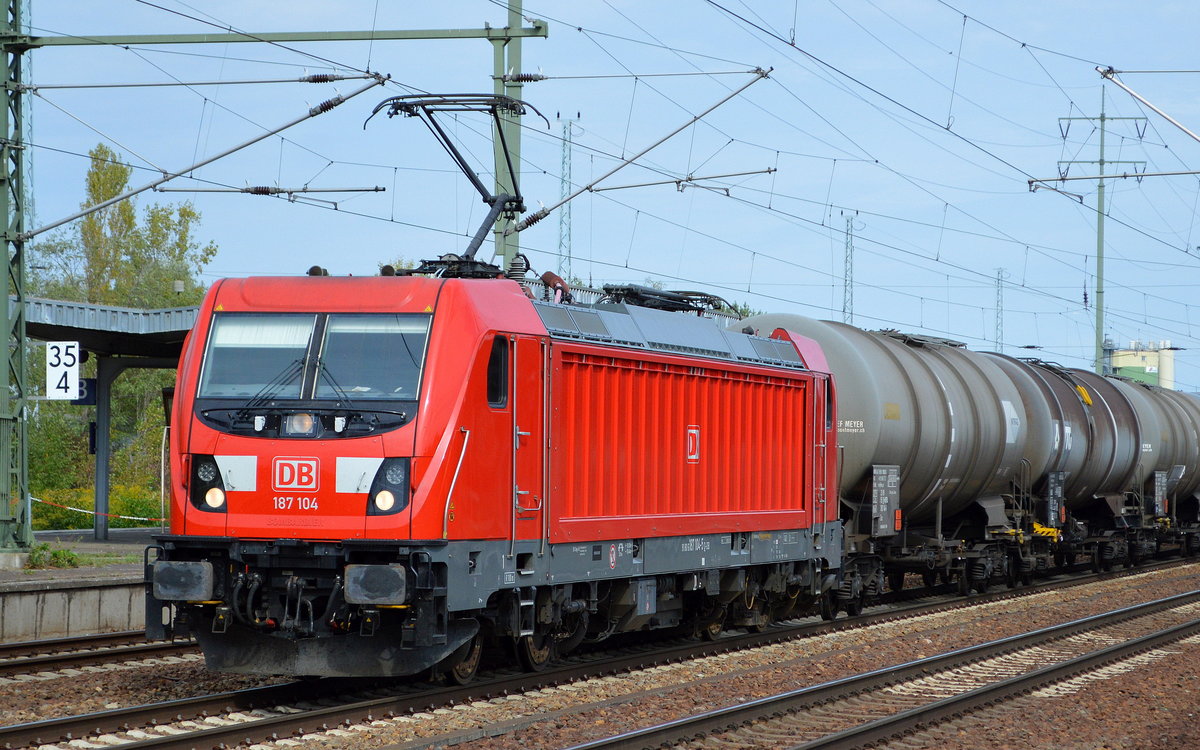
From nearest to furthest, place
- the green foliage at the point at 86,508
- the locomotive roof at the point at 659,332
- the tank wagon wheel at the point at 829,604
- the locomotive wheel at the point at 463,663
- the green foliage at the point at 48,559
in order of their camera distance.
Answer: the locomotive wheel at the point at 463,663 → the locomotive roof at the point at 659,332 → the tank wagon wheel at the point at 829,604 → the green foliage at the point at 48,559 → the green foliage at the point at 86,508

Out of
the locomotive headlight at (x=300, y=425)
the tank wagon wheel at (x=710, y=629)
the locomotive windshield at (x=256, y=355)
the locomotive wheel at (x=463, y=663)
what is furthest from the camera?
the tank wagon wheel at (x=710, y=629)

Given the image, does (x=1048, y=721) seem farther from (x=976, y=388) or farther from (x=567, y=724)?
(x=976, y=388)

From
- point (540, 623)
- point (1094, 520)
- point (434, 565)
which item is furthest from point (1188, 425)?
point (434, 565)

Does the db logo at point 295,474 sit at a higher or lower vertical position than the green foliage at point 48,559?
higher

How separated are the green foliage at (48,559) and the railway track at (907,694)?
13645 mm

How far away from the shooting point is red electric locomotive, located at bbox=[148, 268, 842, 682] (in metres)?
11.2

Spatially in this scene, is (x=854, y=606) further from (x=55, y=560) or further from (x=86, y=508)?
(x=86, y=508)

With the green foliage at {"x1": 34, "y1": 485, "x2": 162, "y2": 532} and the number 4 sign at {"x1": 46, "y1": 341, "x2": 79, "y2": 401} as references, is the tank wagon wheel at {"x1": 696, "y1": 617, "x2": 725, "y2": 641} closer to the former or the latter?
the number 4 sign at {"x1": 46, "y1": 341, "x2": 79, "y2": 401}

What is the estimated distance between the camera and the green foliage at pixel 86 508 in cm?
4334

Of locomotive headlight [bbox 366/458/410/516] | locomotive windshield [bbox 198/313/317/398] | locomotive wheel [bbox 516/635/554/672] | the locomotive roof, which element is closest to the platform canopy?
the locomotive roof

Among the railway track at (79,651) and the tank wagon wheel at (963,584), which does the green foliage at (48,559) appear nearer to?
the railway track at (79,651)

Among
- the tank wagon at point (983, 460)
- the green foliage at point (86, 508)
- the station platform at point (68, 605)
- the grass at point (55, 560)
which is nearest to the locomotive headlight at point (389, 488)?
the station platform at point (68, 605)

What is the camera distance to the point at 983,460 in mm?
22984

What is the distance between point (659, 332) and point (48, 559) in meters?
12.1
